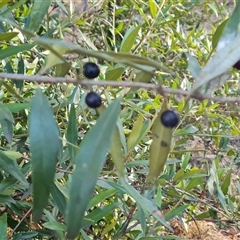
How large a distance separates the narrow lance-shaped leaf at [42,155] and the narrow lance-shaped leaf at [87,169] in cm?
4

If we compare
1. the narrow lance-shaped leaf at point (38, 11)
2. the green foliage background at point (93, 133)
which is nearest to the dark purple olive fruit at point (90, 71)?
the green foliage background at point (93, 133)

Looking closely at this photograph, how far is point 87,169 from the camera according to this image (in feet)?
1.45

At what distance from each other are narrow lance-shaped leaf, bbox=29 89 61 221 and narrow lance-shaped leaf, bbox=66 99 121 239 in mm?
39

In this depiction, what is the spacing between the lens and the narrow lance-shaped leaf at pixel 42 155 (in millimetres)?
473

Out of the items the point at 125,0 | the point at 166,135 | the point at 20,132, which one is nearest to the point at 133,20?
the point at 125,0

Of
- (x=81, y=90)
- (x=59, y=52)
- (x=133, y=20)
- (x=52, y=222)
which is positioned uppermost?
(x=59, y=52)

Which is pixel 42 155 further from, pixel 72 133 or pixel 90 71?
pixel 72 133

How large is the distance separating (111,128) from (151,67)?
0.09 metres

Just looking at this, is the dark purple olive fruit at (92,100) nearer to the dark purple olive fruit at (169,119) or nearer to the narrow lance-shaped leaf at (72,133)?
the dark purple olive fruit at (169,119)

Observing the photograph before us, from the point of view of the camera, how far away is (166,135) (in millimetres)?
558

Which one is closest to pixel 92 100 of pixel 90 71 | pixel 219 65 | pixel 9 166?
pixel 90 71

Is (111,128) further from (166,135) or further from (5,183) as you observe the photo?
(5,183)

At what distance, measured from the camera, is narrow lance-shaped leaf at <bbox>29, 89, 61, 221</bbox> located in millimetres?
473

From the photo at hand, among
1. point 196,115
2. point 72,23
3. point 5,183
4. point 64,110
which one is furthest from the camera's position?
point 196,115
